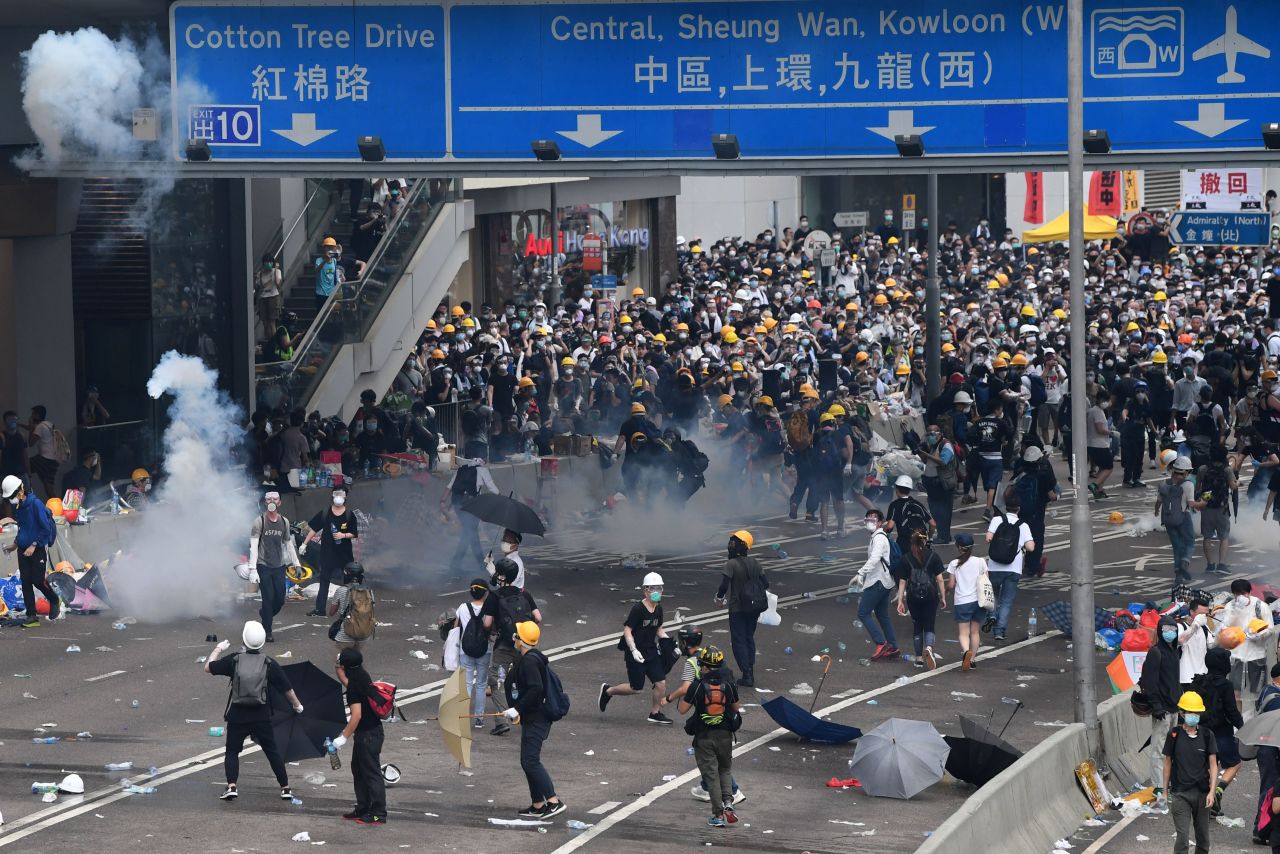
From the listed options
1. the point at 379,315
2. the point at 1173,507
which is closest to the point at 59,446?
the point at 379,315

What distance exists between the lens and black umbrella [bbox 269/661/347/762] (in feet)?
48.5

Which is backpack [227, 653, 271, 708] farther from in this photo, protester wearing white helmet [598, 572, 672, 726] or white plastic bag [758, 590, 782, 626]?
white plastic bag [758, 590, 782, 626]

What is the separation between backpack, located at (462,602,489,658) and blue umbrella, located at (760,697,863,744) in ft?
7.45

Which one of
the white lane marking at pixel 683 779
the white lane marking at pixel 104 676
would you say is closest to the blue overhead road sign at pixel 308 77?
the white lane marking at pixel 104 676

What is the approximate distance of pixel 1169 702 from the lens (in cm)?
1586

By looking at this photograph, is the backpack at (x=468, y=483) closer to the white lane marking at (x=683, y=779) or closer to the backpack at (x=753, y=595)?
the backpack at (x=753, y=595)

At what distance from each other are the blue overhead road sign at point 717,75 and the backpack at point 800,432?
21.7ft

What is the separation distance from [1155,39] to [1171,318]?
69.7 feet

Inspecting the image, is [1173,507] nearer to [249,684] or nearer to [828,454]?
[828,454]

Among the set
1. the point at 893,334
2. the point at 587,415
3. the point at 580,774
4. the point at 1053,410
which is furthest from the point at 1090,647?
the point at 893,334

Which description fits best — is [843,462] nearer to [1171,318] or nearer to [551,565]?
[551,565]

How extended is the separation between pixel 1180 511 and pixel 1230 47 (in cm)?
Answer: 507

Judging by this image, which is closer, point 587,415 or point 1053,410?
point 587,415

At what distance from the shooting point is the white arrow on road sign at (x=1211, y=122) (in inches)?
800
